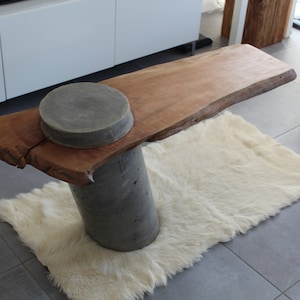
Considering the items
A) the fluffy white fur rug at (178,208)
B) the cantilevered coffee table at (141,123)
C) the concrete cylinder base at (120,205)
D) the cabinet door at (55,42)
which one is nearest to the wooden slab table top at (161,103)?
the cantilevered coffee table at (141,123)

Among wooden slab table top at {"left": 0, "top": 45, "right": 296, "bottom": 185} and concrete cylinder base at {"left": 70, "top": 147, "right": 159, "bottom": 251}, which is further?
concrete cylinder base at {"left": 70, "top": 147, "right": 159, "bottom": 251}

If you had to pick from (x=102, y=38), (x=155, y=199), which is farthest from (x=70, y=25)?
(x=155, y=199)

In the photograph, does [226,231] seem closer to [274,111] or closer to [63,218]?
[63,218]

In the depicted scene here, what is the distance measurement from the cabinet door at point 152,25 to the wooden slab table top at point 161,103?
2.73 feet

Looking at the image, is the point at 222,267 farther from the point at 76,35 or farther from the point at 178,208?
the point at 76,35

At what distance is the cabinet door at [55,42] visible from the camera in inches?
90.8

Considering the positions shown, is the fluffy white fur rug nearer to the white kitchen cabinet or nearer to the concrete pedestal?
the concrete pedestal

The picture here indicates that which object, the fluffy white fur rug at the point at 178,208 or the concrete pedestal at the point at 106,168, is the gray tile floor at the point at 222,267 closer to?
the fluffy white fur rug at the point at 178,208

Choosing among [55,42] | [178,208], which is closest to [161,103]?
[178,208]

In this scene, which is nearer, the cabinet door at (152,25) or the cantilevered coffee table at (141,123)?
the cantilevered coffee table at (141,123)

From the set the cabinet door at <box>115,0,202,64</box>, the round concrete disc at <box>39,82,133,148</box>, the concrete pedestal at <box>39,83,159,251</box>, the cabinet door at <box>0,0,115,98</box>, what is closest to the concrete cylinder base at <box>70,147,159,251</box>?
the concrete pedestal at <box>39,83,159,251</box>

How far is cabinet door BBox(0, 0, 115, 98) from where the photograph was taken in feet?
7.57

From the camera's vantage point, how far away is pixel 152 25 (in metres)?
2.77

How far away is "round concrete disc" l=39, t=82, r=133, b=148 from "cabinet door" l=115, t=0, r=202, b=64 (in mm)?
1084
